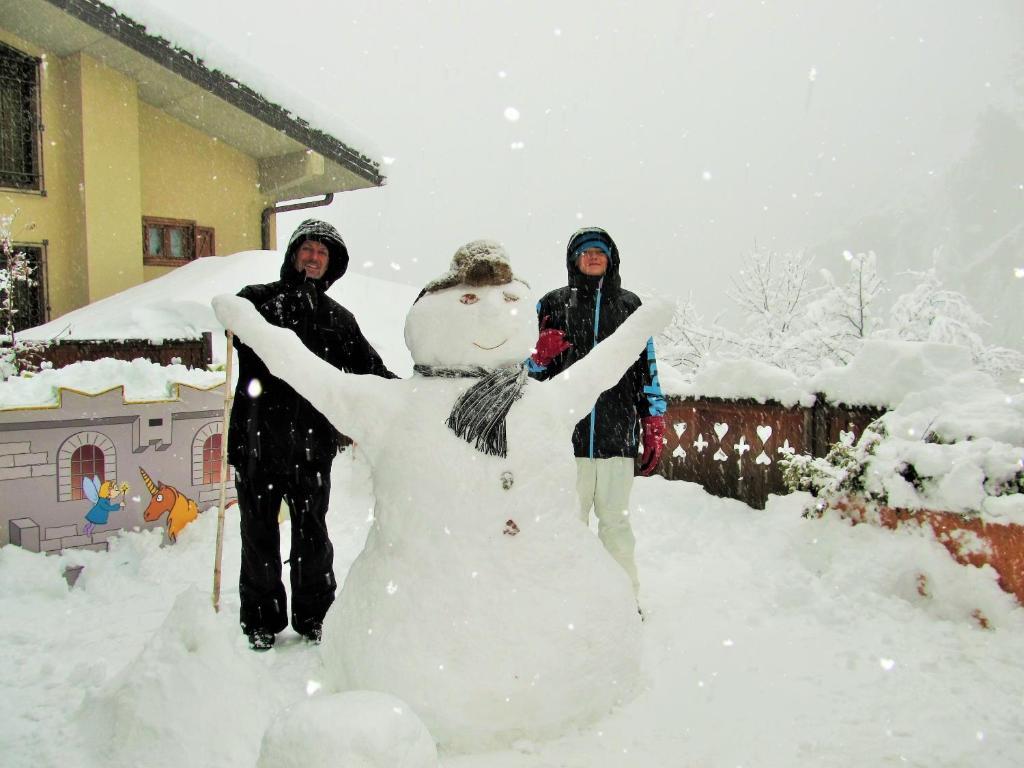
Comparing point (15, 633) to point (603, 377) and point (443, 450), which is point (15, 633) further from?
point (603, 377)

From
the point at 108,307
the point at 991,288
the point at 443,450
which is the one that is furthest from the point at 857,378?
the point at 991,288

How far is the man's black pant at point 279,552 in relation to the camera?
2914mm

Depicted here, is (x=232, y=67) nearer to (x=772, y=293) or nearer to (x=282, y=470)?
(x=282, y=470)

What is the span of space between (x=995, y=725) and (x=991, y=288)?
64.8m

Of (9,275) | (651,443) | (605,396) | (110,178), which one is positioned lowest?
(651,443)

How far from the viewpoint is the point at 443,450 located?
2.08m

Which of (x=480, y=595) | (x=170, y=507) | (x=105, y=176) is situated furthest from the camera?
(x=105, y=176)

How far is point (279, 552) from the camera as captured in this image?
2984mm

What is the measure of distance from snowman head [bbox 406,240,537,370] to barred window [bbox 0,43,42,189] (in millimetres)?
9199

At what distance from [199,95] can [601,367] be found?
942cm

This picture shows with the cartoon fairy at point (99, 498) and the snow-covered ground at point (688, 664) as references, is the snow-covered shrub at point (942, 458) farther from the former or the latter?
the cartoon fairy at point (99, 498)

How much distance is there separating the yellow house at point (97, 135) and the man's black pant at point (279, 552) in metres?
7.52

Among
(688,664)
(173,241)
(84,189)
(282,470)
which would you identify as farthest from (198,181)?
(688,664)

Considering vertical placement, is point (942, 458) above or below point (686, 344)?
below
